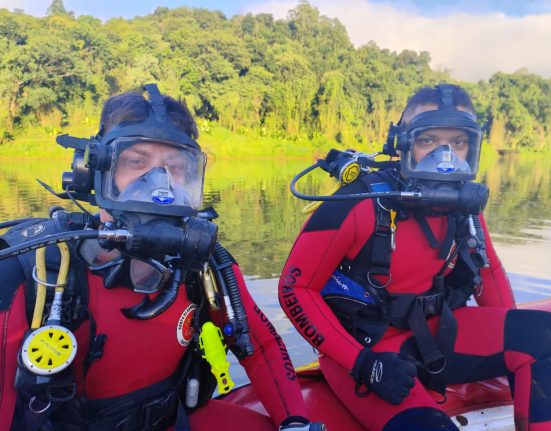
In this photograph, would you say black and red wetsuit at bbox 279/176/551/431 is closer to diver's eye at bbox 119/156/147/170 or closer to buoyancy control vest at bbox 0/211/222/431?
buoyancy control vest at bbox 0/211/222/431

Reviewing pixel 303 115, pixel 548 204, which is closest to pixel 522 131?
pixel 303 115

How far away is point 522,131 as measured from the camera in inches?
2058

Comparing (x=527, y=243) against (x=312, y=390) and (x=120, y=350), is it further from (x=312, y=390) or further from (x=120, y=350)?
(x=120, y=350)

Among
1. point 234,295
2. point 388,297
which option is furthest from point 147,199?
point 388,297

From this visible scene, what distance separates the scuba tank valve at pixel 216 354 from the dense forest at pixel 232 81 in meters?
23.3

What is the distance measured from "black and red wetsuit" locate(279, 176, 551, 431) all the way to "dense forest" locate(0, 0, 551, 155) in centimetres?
2269

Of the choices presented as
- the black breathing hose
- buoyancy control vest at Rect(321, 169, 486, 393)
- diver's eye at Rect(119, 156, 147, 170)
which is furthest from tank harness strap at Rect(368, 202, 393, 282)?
diver's eye at Rect(119, 156, 147, 170)

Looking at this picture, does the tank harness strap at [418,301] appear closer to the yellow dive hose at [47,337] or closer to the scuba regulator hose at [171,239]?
the scuba regulator hose at [171,239]

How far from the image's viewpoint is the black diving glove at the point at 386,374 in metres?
1.97

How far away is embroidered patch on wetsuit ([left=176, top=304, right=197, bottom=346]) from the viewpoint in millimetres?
1731

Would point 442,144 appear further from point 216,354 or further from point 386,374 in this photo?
point 216,354

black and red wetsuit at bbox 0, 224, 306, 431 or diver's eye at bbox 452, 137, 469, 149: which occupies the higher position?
diver's eye at bbox 452, 137, 469, 149

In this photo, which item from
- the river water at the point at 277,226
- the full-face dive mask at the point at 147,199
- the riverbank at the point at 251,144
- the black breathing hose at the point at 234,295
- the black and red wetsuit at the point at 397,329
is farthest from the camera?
the riverbank at the point at 251,144

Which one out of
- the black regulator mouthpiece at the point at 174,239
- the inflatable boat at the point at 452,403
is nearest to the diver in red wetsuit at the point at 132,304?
the black regulator mouthpiece at the point at 174,239
